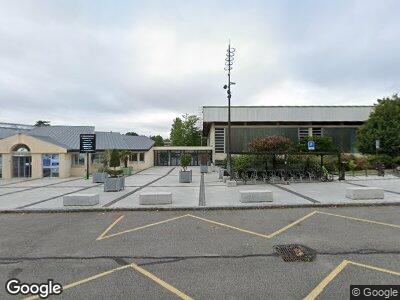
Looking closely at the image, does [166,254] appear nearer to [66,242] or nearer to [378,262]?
[66,242]

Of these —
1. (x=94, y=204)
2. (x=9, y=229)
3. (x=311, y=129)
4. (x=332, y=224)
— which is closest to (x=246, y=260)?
(x=332, y=224)

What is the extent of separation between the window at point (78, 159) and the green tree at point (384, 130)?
3113 centimetres

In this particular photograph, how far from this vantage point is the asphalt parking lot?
183 inches

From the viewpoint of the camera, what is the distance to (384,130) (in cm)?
3073

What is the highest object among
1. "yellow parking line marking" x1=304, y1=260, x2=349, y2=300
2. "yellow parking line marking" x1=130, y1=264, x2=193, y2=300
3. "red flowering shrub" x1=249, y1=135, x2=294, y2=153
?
"red flowering shrub" x1=249, y1=135, x2=294, y2=153

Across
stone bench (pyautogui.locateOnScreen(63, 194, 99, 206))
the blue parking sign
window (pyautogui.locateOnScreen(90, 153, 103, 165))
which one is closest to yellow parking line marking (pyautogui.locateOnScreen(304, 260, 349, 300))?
stone bench (pyautogui.locateOnScreen(63, 194, 99, 206))

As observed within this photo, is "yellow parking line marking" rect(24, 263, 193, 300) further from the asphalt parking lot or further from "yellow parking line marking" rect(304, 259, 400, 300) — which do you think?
"yellow parking line marking" rect(304, 259, 400, 300)

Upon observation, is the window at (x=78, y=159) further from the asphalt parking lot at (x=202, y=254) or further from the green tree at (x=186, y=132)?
the green tree at (x=186, y=132)

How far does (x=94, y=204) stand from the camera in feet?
Answer: 39.3

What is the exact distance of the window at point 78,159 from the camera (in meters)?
33.0

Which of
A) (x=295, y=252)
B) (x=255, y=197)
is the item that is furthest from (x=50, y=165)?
(x=295, y=252)

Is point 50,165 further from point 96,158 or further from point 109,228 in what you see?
point 109,228

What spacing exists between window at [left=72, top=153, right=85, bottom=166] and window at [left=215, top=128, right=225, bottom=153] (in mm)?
17701

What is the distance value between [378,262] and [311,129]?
128ft
